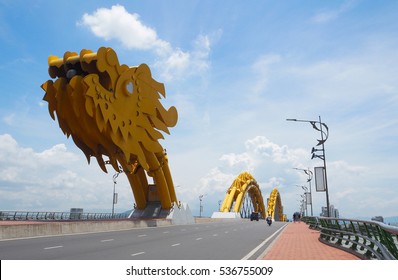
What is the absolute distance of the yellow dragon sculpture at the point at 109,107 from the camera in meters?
31.8

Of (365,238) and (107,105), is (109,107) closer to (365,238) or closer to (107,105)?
(107,105)

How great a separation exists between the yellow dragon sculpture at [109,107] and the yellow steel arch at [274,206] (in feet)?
283

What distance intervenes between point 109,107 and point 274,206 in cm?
10060

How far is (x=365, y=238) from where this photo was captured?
11.8 metres

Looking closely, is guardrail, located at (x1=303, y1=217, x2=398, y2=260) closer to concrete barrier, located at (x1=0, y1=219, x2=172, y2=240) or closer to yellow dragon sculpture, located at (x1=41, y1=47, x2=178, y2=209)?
concrete barrier, located at (x1=0, y1=219, x2=172, y2=240)

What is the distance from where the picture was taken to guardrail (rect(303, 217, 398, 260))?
8414 millimetres

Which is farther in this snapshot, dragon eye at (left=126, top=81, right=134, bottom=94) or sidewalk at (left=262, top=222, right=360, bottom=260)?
A: dragon eye at (left=126, top=81, right=134, bottom=94)

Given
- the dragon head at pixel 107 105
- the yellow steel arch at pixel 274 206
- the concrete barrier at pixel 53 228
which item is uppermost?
the dragon head at pixel 107 105

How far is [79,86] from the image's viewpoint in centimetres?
3116

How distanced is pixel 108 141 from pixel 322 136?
18.7m

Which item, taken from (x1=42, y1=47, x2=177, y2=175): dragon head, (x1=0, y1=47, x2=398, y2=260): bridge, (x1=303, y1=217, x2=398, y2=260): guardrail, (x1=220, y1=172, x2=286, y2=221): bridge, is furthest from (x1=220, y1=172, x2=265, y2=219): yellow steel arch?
(x1=303, y1=217, x2=398, y2=260): guardrail

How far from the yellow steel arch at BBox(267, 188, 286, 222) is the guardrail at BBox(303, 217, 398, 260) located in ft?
343

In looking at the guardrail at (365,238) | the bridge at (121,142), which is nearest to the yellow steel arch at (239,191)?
the bridge at (121,142)

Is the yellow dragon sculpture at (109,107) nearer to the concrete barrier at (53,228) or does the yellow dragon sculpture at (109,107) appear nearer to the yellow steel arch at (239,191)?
the concrete barrier at (53,228)
